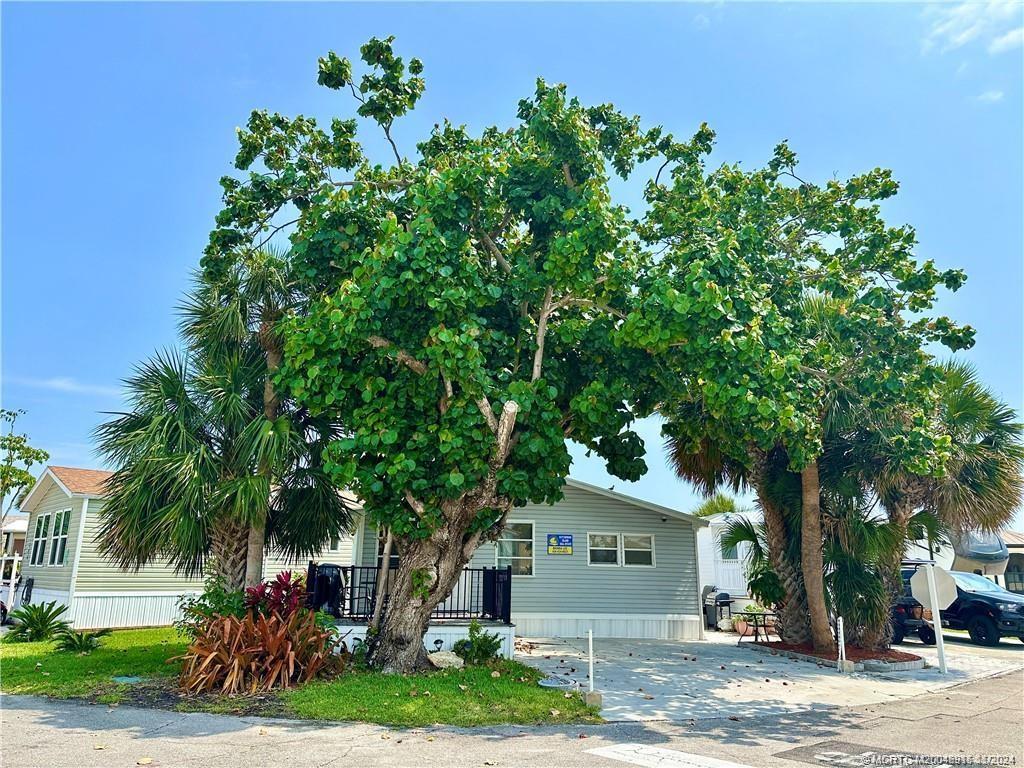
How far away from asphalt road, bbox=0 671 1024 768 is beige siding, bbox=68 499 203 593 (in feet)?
32.7

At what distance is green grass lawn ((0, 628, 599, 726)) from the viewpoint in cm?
790

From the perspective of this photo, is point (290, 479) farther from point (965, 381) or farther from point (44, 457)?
point (44, 457)

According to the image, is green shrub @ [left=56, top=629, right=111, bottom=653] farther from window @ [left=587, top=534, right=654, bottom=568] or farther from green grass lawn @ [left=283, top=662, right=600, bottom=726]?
window @ [left=587, top=534, right=654, bottom=568]

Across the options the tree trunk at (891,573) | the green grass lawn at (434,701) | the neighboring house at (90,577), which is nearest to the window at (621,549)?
the tree trunk at (891,573)

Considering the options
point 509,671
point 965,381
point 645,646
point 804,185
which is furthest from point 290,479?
point 965,381

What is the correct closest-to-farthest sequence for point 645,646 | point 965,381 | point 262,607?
point 262,607 → point 965,381 → point 645,646

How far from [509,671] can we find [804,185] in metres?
10.3

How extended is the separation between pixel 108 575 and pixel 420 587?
40.0 ft

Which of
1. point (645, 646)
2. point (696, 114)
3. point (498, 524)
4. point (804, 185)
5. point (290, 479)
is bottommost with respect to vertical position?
point (645, 646)

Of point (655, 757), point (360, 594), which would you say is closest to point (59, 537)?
point (360, 594)

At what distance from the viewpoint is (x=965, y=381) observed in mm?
14359

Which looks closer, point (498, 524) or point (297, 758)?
point (297, 758)

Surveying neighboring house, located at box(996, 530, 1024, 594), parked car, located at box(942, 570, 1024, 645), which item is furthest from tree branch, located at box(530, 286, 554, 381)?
neighboring house, located at box(996, 530, 1024, 594)

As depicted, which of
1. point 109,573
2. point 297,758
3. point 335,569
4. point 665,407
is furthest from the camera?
point 109,573
